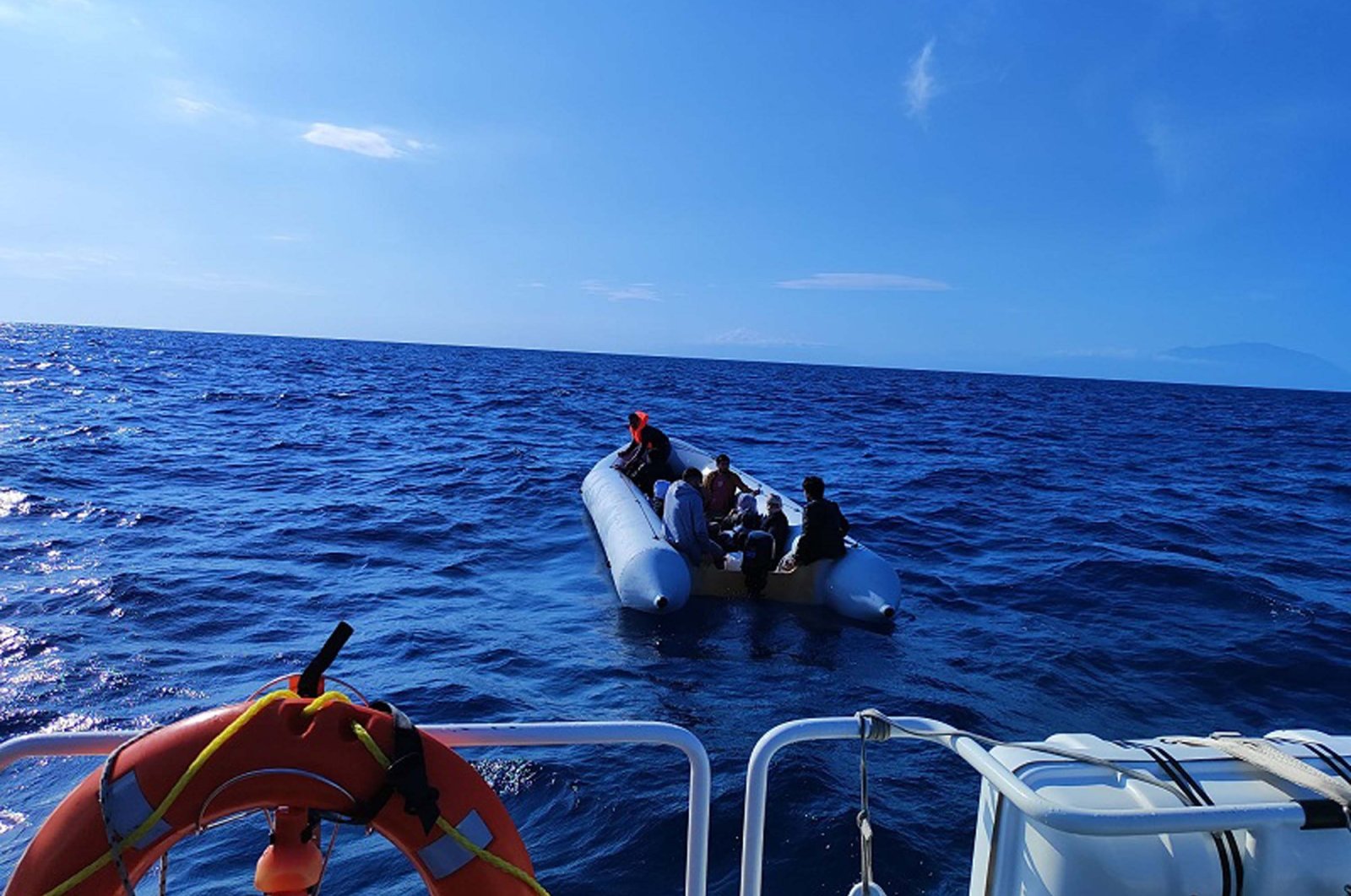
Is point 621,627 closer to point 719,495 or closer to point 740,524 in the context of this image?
point 740,524

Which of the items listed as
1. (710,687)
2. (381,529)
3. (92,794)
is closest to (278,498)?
(381,529)

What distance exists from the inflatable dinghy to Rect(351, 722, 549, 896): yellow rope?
5.95m

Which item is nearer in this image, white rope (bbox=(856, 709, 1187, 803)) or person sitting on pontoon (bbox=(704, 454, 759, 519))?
white rope (bbox=(856, 709, 1187, 803))

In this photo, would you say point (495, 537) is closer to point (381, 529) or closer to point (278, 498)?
point (381, 529)

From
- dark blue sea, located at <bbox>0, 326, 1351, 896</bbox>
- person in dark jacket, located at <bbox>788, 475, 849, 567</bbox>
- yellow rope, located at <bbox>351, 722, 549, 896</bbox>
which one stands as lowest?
dark blue sea, located at <bbox>0, 326, 1351, 896</bbox>

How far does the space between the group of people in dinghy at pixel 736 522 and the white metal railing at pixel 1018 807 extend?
6.13m

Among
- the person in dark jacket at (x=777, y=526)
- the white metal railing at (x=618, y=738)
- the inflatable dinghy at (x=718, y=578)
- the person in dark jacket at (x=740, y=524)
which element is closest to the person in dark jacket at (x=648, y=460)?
the inflatable dinghy at (x=718, y=578)

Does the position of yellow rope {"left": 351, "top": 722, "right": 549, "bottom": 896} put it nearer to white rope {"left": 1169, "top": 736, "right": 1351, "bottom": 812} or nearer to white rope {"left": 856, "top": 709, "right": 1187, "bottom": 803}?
white rope {"left": 856, "top": 709, "right": 1187, "bottom": 803}

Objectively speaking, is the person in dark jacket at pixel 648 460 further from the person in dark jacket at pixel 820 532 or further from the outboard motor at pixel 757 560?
the person in dark jacket at pixel 820 532

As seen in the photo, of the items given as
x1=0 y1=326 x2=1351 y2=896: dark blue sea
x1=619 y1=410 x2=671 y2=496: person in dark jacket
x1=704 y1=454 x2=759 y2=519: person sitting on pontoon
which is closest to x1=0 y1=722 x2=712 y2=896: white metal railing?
x1=0 y1=326 x2=1351 y2=896: dark blue sea

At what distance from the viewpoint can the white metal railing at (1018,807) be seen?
1.57 m

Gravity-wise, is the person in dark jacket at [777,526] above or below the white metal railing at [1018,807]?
below

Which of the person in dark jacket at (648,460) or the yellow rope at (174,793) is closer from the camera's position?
the yellow rope at (174,793)

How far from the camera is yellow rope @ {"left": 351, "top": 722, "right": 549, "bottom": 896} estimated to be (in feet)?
6.09
